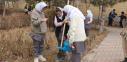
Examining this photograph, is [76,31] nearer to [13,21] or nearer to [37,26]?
[37,26]

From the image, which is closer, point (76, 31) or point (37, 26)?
point (76, 31)

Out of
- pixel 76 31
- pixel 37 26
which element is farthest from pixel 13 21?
pixel 76 31

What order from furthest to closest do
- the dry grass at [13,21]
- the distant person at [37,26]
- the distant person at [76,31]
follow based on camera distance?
the dry grass at [13,21]
the distant person at [37,26]
the distant person at [76,31]

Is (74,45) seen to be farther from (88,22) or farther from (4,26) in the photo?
(4,26)

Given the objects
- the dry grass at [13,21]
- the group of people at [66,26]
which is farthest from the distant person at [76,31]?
the dry grass at [13,21]

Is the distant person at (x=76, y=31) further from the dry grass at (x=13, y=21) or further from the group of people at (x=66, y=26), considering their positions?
the dry grass at (x=13, y=21)

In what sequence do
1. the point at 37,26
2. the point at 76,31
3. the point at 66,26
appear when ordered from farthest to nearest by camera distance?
1. the point at 66,26
2. the point at 37,26
3. the point at 76,31

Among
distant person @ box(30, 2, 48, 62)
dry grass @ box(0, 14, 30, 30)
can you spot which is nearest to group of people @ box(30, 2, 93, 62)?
distant person @ box(30, 2, 48, 62)

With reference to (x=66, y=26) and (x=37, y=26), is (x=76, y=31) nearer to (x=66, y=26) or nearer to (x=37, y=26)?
(x=66, y=26)

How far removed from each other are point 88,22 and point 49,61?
3923 mm

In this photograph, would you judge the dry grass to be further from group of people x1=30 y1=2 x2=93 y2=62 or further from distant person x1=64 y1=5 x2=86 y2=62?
distant person x1=64 y1=5 x2=86 y2=62

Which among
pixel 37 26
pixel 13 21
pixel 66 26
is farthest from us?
pixel 13 21

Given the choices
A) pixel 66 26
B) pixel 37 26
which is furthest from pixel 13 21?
pixel 66 26

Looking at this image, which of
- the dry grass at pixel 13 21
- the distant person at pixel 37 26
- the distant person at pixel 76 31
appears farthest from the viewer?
the dry grass at pixel 13 21
